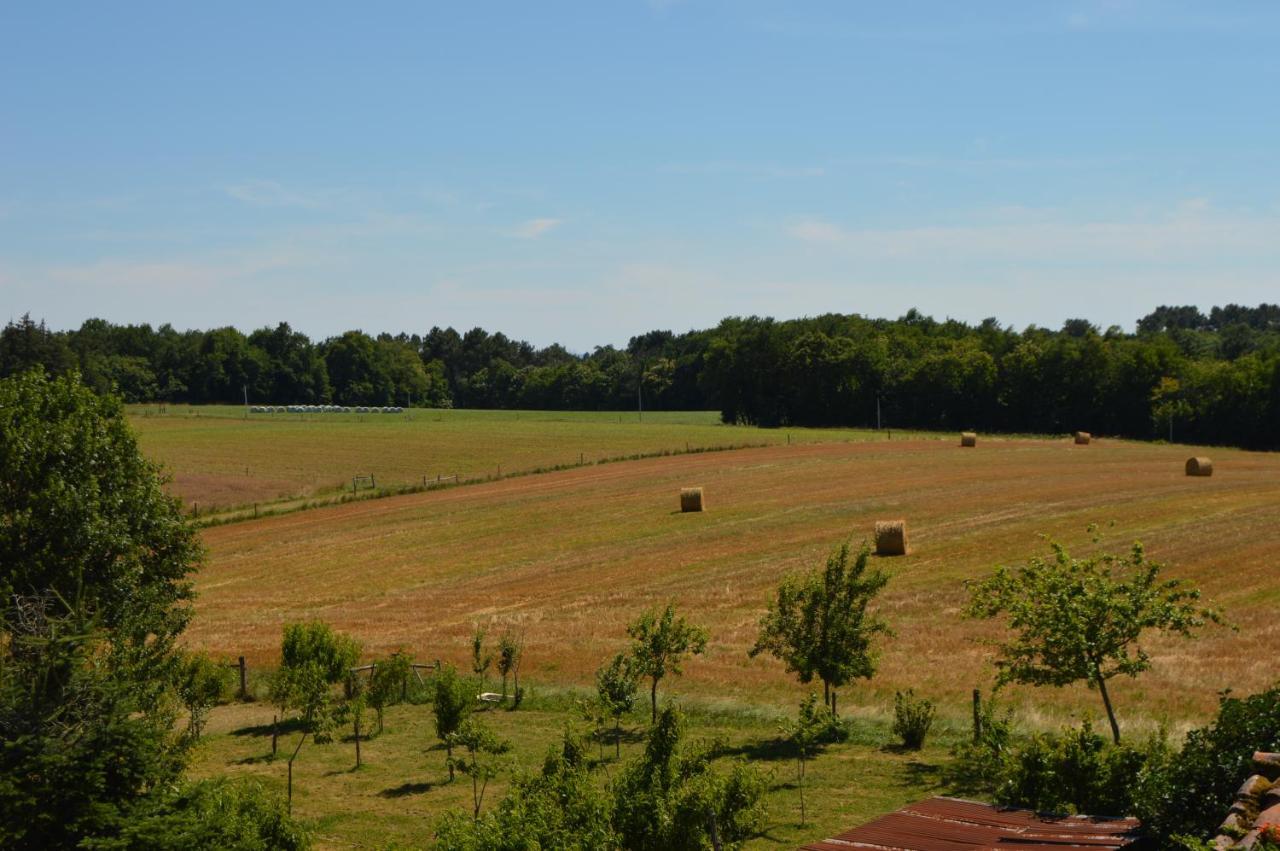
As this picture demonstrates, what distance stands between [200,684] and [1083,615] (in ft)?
63.0

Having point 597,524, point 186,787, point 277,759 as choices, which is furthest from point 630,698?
point 597,524

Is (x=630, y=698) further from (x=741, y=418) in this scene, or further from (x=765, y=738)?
(x=741, y=418)

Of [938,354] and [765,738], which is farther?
[938,354]

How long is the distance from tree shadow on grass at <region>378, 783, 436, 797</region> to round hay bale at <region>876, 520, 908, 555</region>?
2555 cm

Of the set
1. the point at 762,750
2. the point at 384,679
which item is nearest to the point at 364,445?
the point at 384,679

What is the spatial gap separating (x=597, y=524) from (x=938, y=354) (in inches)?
3430

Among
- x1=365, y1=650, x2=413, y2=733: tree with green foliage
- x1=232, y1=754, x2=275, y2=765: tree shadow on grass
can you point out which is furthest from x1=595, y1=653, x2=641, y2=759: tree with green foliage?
x1=232, y1=754, x2=275, y2=765: tree shadow on grass

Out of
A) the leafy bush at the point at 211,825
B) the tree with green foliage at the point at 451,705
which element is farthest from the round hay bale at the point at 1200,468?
the leafy bush at the point at 211,825

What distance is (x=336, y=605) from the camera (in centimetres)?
4356

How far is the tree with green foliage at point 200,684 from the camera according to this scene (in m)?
25.4

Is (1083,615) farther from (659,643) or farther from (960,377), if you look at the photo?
(960,377)

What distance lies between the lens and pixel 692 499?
59.5m

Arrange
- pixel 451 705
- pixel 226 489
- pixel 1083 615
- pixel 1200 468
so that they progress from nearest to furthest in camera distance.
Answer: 1. pixel 1083 615
2. pixel 451 705
3. pixel 1200 468
4. pixel 226 489

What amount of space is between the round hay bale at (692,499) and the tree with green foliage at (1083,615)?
37712 millimetres
